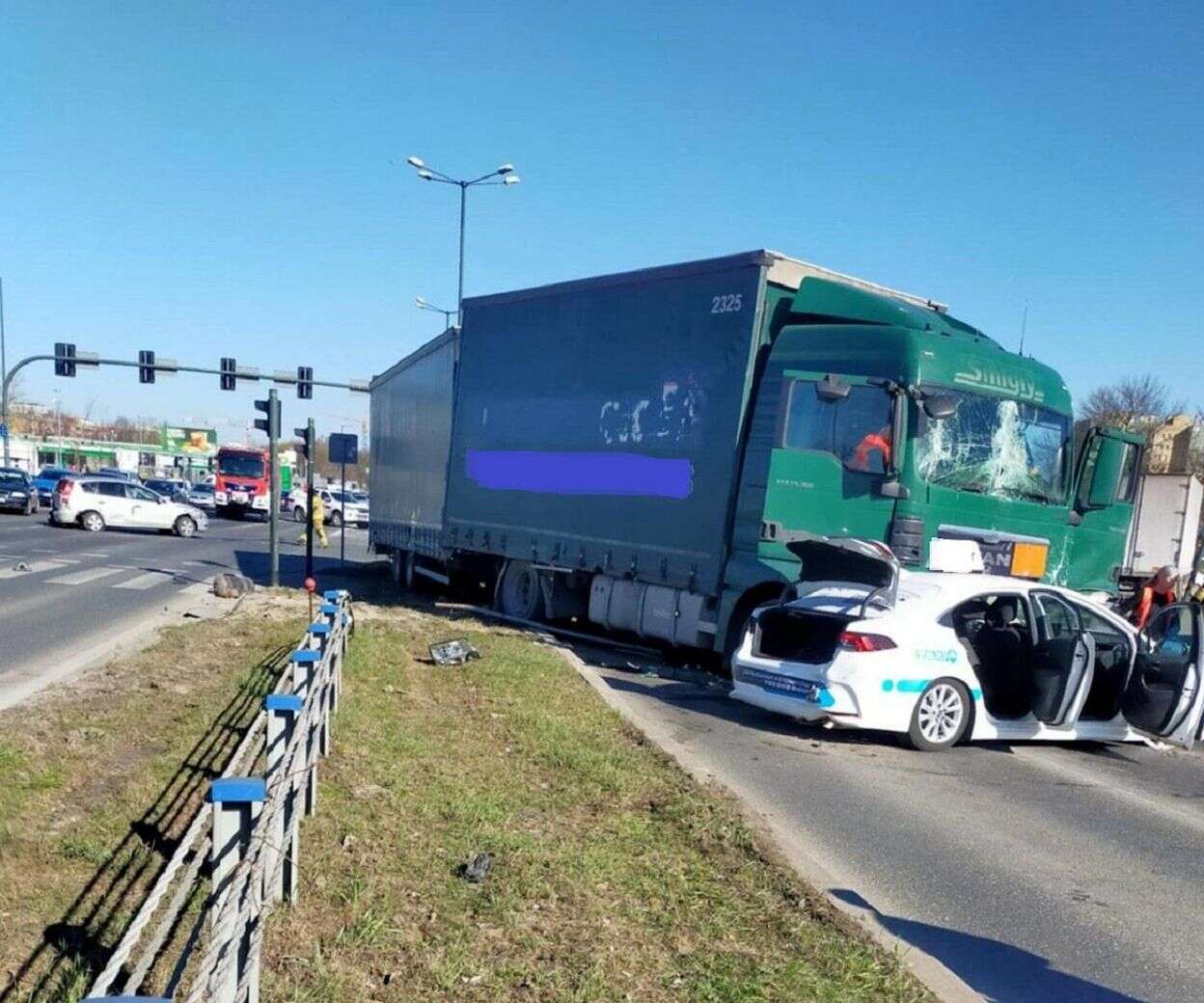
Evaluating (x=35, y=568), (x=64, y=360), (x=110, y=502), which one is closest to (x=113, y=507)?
(x=110, y=502)

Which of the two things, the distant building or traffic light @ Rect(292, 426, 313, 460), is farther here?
the distant building

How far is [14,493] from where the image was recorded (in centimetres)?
3756

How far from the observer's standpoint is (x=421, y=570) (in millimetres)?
18594

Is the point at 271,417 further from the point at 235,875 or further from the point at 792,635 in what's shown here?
the point at 235,875

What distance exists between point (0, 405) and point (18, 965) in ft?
150

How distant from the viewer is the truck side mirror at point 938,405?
9.73 metres

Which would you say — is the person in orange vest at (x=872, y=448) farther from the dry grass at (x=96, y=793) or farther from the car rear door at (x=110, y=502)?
the car rear door at (x=110, y=502)

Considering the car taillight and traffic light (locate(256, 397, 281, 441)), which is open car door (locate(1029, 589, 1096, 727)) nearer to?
the car taillight

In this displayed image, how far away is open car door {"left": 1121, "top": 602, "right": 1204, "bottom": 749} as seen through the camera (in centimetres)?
777

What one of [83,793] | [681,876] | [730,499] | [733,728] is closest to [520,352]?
[730,499]

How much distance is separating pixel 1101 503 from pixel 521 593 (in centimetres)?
777

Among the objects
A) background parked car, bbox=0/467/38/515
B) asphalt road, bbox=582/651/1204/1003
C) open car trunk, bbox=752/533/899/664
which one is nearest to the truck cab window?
open car trunk, bbox=752/533/899/664

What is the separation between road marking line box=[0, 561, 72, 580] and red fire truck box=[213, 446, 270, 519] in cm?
2594

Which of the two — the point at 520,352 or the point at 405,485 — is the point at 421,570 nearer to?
the point at 405,485
